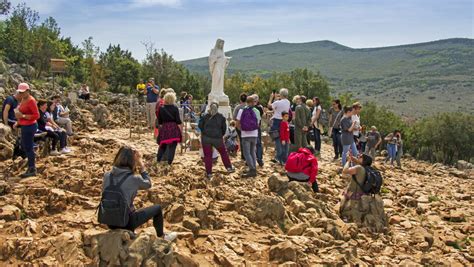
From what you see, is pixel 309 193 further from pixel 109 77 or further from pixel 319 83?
pixel 319 83

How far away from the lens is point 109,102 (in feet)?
71.7

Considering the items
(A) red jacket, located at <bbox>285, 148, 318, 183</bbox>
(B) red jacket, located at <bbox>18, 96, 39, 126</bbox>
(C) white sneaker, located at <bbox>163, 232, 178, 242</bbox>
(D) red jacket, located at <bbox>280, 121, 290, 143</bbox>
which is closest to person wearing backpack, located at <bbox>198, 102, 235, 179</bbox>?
(A) red jacket, located at <bbox>285, 148, 318, 183</bbox>

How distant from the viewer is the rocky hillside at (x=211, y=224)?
18.3ft

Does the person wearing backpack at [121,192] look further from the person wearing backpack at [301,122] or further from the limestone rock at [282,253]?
the person wearing backpack at [301,122]

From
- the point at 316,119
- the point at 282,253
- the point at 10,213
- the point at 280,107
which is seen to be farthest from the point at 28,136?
the point at 316,119

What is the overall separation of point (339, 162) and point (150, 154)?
6.02 metres

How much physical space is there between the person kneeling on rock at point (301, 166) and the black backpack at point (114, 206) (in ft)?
14.5

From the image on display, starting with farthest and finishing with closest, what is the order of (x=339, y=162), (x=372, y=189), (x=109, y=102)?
(x=109, y=102)
(x=339, y=162)
(x=372, y=189)

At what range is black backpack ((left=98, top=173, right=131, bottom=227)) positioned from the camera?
5.41m

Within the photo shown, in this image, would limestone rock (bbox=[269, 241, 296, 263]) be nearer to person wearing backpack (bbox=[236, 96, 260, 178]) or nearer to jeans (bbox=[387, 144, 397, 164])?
person wearing backpack (bbox=[236, 96, 260, 178])

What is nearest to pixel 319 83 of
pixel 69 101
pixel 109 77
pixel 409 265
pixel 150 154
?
pixel 109 77

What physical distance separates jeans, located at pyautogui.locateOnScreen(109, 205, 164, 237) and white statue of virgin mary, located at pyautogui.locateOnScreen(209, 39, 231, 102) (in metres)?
8.22

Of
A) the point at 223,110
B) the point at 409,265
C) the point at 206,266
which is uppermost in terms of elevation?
the point at 223,110

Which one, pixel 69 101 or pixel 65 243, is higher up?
pixel 69 101
